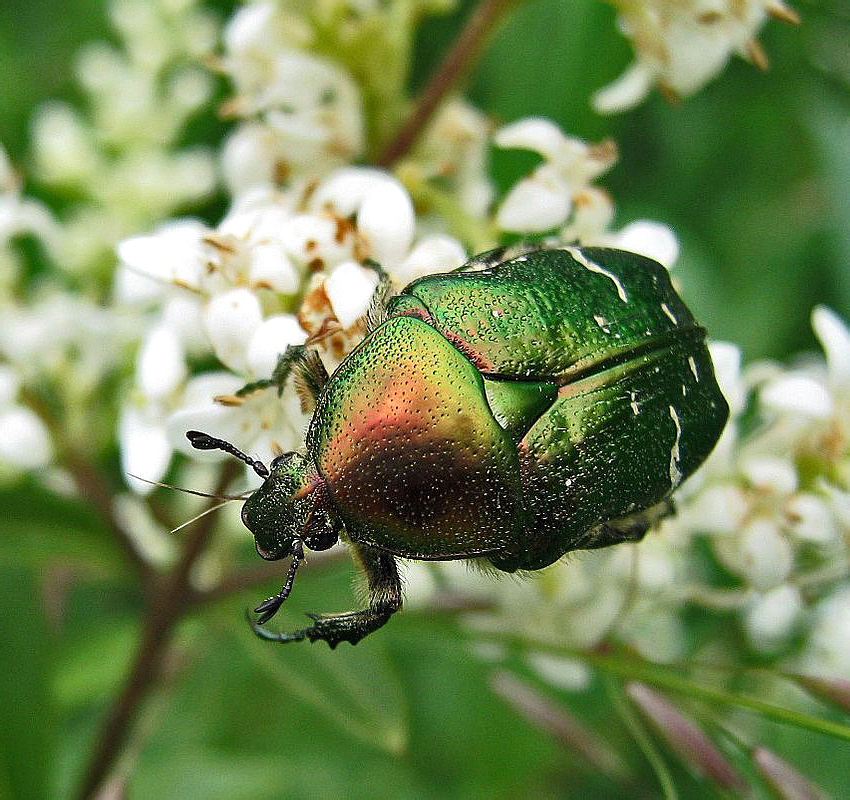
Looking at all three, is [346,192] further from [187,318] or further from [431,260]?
[187,318]

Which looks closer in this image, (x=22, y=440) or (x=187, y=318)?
(x=187, y=318)

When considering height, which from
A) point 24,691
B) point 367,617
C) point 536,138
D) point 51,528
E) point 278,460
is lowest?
point 24,691

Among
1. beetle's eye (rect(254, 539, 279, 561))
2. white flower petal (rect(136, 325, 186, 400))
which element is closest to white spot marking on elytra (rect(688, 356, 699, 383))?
beetle's eye (rect(254, 539, 279, 561))

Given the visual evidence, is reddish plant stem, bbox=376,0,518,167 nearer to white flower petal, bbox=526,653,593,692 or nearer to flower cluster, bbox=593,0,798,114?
flower cluster, bbox=593,0,798,114

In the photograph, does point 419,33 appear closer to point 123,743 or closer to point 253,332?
point 253,332

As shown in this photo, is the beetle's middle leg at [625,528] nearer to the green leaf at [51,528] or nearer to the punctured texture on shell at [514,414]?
the punctured texture on shell at [514,414]

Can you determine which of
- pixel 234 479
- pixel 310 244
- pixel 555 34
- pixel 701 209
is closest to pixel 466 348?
pixel 310 244

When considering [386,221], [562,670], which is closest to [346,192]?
[386,221]
